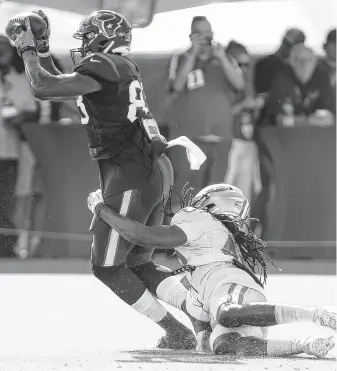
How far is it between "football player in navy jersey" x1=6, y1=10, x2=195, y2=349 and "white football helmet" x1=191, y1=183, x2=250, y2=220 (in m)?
0.27

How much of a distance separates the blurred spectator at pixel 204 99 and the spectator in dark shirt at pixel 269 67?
23 cm

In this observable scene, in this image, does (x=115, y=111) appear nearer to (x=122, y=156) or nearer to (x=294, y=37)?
(x=122, y=156)

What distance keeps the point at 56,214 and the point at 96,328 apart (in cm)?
343

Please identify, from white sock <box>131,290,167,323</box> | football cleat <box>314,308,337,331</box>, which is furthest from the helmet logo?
football cleat <box>314,308,337,331</box>

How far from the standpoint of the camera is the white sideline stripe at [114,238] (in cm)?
564

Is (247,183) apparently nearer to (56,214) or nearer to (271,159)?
(271,159)

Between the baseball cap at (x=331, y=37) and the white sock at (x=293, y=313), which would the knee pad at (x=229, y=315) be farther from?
the baseball cap at (x=331, y=37)

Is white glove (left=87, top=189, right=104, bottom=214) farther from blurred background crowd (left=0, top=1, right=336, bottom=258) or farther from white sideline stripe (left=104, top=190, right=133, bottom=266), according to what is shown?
blurred background crowd (left=0, top=1, right=336, bottom=258)

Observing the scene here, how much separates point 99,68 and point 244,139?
4.13m

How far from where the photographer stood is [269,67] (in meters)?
9.81

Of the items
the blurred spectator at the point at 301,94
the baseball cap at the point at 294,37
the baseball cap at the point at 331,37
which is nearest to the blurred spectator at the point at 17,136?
the blurred spectator at the point at 301,94

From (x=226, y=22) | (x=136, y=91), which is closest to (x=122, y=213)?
(x=136, y=91)

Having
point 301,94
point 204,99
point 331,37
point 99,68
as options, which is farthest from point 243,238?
point 331,37

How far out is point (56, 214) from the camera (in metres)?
9.84
